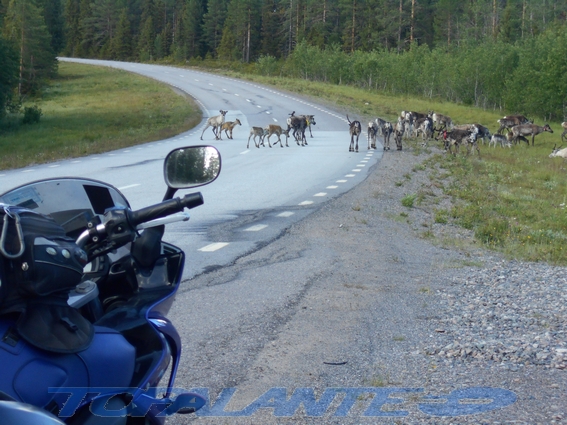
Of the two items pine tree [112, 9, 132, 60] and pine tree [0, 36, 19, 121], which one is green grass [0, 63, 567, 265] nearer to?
pine tree [0, 36, 19, 121]

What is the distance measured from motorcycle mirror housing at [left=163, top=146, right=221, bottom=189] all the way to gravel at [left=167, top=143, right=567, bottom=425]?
1615 millimetres

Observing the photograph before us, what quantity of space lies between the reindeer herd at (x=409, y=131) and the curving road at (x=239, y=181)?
75 cm

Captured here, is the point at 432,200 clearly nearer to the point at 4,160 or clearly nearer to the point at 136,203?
the point at 136,203

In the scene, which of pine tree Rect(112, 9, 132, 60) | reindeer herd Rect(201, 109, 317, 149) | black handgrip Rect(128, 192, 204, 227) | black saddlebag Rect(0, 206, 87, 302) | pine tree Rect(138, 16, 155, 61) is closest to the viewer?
black saddlebag Rect(0, 206, 87, 302)

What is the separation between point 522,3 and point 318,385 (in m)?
96.1

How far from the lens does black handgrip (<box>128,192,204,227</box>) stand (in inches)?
107

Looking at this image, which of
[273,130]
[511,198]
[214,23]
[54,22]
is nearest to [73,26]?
[54,22]

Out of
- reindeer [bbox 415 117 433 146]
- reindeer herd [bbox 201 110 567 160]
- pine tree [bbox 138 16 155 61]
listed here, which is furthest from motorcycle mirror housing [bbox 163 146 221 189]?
pine tree [bbox 138 16 155 61]

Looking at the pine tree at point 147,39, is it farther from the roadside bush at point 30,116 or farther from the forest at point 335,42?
the roadside bush at point 30,116

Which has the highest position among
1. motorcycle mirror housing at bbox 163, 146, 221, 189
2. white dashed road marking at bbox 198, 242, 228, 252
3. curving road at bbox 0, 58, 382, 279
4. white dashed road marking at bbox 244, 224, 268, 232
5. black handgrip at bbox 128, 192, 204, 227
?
motorcycle mirror housing at bbox 163, 146, 221, 189

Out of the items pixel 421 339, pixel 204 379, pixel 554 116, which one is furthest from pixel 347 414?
pixel 554 116

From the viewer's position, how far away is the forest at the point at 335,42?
5813 cm

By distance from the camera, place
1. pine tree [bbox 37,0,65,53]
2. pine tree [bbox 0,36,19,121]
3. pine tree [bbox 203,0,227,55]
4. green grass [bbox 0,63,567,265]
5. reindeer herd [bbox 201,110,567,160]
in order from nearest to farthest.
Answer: green grass [bbox 0,63,567,265] → reindeer herd [bbox 201,110,567,160] → pine tree [bbox 0,36,19,121] → pine tree [bbox 37,0,65,53] → pine tree [bbox 203,0,227,55]

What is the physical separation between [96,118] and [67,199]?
4631 centimetres
